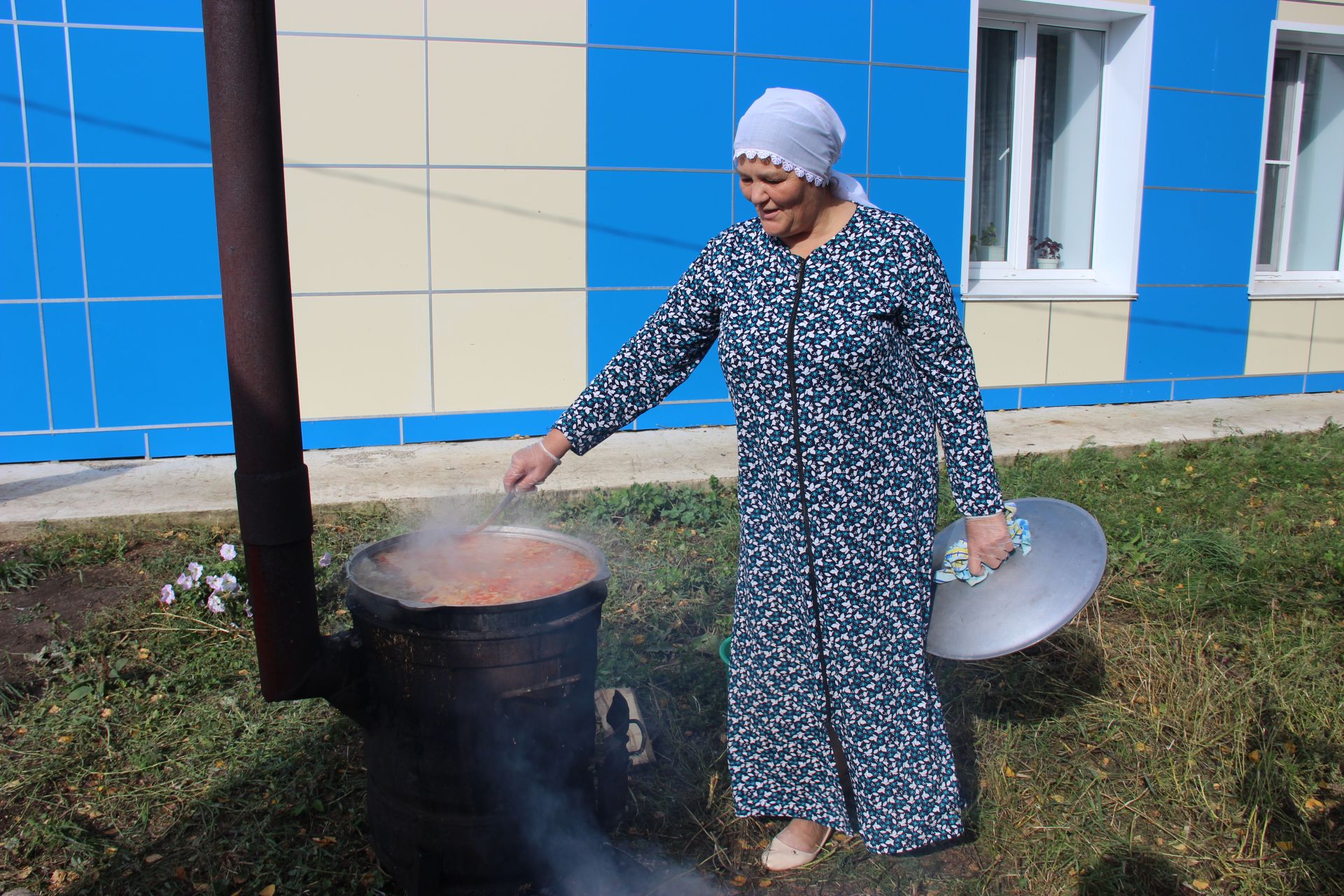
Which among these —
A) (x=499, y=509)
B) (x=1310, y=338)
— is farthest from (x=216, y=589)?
(x=1310, y=338)

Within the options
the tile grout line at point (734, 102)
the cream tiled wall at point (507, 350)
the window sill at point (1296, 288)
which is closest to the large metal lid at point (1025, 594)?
the cream tiled wall at point (507, 350)

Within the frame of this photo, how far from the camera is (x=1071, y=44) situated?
285 inches

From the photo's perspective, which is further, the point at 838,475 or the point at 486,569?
the point at 486,569

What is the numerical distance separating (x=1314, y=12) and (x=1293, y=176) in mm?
1241

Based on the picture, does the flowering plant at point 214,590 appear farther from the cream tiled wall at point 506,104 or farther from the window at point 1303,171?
the window at point 1303,171

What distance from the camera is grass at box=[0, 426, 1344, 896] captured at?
2.58 metres

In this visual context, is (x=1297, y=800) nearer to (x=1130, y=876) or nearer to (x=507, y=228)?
(x=1130, y=876)

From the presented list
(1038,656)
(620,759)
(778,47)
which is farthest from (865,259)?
(778,47)

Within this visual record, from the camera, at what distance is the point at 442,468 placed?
5301 mm

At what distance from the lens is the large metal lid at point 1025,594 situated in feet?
7.60

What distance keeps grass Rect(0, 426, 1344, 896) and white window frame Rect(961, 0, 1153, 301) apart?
326 cm

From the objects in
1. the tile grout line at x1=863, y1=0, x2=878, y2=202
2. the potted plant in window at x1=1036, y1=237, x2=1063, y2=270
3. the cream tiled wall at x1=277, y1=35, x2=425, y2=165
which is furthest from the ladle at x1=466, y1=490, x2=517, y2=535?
the potted plant in window at x1=1036, y1=237, x2=1063, y2=270

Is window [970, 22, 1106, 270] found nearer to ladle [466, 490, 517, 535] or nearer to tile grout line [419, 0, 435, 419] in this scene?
tile grout line [419, 0, 435, 419]

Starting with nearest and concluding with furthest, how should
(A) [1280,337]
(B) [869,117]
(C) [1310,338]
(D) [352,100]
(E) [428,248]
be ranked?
(D) [352,100] → (E) [428,248] → (B) [869,117] → (A) [1280,337] → (C) [1310,338]
